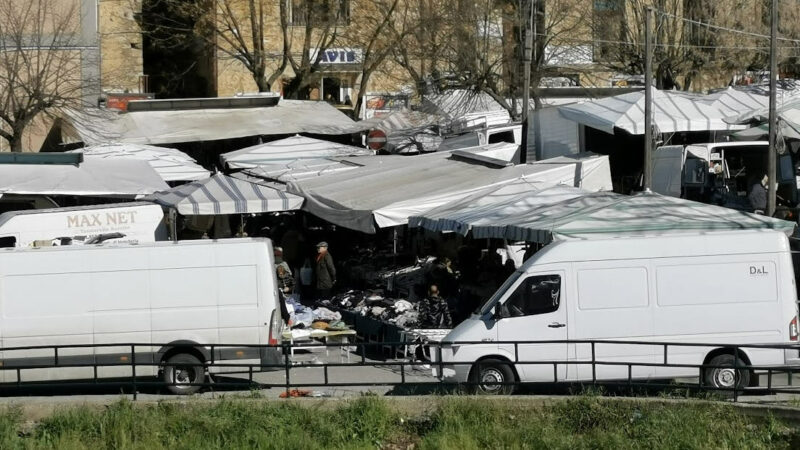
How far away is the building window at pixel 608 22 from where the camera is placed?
37812 millimetres

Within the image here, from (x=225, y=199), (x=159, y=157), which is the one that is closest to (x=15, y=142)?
(x=159, y=157)

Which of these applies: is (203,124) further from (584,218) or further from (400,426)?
(400,426)

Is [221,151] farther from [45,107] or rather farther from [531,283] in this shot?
[531,283]

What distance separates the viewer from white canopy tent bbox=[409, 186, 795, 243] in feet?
55.6

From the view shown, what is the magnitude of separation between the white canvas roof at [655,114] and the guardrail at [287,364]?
33.4 ft

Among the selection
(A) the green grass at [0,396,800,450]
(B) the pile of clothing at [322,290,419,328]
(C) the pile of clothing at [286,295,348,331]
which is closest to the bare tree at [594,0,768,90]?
(B) the pile of clothing at [322,290,419,328]

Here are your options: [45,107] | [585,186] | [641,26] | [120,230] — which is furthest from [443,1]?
[120,230]

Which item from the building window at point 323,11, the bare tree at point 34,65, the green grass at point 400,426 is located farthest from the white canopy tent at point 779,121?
the bare tree at point 34,65

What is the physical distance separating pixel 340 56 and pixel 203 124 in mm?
9391

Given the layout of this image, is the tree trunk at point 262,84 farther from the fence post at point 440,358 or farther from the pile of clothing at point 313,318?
the fence post at point 440,358

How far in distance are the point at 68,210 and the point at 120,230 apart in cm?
96

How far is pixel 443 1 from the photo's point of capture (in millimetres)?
37844

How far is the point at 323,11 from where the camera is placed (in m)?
40.1

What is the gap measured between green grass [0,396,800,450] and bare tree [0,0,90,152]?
20237 mm
